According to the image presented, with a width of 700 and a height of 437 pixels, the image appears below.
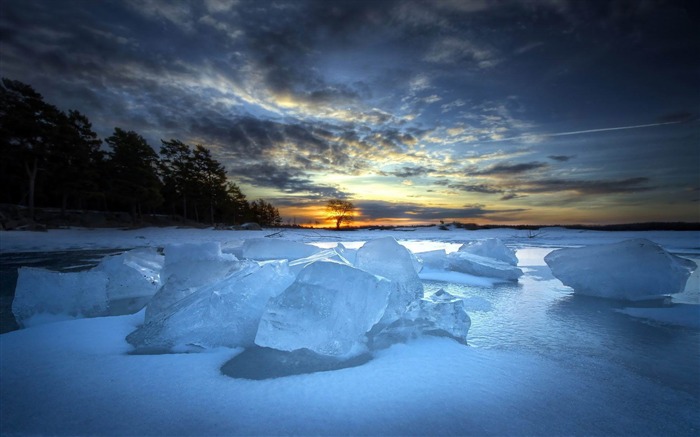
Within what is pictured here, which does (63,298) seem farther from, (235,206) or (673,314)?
(235,206)

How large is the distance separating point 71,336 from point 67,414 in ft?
4.12

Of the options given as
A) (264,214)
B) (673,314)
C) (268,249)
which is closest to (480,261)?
(673,314)

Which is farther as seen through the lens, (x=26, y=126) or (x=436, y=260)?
(x=26, y=126)

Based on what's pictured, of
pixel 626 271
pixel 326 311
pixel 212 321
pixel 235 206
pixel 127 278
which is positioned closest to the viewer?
pixel 326 311

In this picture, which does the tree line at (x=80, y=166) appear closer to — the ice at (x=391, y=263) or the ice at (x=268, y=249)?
the ice at (x=268, y=249)

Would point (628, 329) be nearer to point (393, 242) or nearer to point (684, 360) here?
point (684, 360)

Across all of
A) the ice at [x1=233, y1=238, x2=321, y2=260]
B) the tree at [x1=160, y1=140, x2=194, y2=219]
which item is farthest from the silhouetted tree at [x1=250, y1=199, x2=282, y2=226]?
the ice at [x1=233, y1=238, x2=321, y2=260]

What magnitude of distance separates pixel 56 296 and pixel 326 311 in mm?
2967

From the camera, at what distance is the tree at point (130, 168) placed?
23906 mm

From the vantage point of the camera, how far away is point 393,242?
3.20 metres

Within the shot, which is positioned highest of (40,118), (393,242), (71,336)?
(40,118)

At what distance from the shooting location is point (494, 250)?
6.08 metres

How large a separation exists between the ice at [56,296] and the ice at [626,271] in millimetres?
6046

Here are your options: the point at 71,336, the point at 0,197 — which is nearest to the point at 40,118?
the point at 0,197
